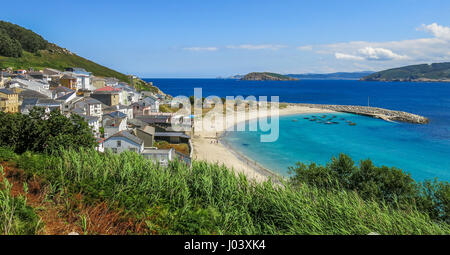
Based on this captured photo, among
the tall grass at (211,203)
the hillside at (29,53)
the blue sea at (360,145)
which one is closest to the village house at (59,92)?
the blue sea at (360,145)

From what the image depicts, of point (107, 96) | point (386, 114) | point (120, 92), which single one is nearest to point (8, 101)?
point (107, 96)

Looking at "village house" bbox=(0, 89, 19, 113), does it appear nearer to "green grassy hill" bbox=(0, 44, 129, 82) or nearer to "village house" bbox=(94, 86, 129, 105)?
→ "village house" bbox=(94, 86, 129, 105)

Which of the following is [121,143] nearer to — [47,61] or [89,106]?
[89,106]

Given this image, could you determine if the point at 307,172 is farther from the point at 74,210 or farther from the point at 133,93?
the point at 133,93

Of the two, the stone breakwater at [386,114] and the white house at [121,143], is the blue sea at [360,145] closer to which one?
the stone breakwater at [386,114]

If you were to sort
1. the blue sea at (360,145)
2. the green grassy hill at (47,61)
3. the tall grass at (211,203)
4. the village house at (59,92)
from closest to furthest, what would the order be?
the tall grass at (211,203) < the blue sea at (360,145) < the village house at (59,92) < the green grassy hill at (47,61)
